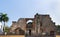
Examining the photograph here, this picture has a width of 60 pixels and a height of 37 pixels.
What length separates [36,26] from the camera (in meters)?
45.3

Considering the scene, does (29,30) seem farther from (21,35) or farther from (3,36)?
(3,36)

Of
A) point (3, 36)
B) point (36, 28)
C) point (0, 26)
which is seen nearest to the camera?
point (3, 36)

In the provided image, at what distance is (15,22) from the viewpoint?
1759 inches

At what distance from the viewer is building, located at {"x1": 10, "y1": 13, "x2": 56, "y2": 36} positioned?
4428 cm

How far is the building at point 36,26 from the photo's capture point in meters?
44.3

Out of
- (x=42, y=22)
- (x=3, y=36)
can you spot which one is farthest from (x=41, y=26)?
(x=3, y=36)

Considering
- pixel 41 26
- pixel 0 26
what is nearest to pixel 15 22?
pixel 41 26

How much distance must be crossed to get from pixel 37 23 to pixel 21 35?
4539 millimetres

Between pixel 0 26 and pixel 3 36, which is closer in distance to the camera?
pixel 3 36

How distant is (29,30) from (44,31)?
130 inches

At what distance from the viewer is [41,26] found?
44.7 metres

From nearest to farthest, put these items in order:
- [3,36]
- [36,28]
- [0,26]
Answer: [3,36] < [36,28] < [0,26]

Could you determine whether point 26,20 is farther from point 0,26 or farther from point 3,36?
point 0,26

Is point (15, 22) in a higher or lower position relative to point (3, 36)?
higher
